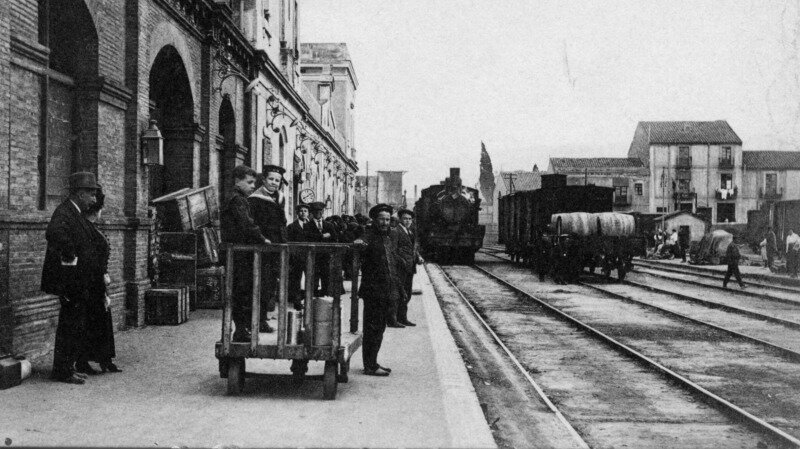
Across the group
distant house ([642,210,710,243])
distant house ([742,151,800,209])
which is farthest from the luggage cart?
distant house ([742,151,800,209])

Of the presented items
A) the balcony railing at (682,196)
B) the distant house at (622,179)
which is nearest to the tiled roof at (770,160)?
the balcony railing at (682,196)

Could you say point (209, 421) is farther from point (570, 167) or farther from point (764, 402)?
point (570, 167)

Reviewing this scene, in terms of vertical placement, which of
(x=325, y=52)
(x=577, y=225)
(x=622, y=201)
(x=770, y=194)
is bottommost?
(x=577, y=225)

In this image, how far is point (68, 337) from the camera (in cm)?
612

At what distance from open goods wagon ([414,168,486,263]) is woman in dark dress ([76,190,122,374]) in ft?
72.7

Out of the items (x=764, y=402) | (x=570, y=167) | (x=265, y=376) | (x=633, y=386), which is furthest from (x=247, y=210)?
(x=570, y=167)

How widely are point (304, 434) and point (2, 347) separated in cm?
319

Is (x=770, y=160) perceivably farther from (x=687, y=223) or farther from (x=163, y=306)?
(x=163, y=306)

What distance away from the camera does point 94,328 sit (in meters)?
6.38

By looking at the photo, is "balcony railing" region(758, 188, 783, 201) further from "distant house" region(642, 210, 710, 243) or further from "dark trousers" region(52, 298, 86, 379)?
"dark trousers" region(52, 298, 86, 379)

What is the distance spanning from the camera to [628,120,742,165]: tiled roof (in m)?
65.7

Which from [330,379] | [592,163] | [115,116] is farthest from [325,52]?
[330,379]

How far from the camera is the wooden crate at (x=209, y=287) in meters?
11.3

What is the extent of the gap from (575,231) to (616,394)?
13.0m
